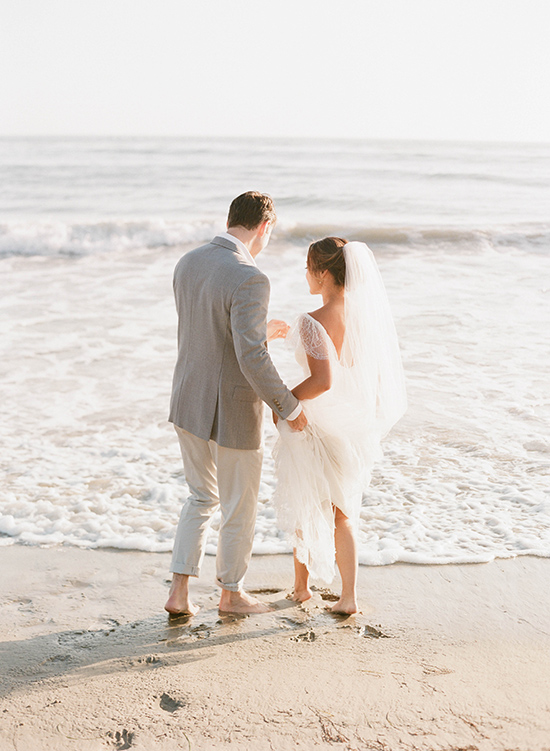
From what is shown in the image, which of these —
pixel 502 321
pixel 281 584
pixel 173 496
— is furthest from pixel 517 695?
pixel 502 321

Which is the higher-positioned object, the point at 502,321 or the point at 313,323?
the point at 313,323

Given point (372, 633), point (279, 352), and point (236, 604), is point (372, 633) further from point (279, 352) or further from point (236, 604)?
point (279, 352)

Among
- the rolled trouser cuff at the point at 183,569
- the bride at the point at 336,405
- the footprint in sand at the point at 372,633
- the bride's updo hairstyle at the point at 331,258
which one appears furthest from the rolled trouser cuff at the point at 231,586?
the bride's updo hairstyle at the point at 331,258

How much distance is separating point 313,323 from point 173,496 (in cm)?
201

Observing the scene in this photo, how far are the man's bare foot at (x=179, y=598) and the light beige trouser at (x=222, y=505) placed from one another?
54 millimetres

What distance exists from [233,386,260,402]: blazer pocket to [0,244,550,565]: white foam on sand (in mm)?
1203

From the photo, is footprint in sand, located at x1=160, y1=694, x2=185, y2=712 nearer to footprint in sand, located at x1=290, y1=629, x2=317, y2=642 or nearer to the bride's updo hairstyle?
footprint in sand, located at x1=290, y1=629, x2=317, y2=642

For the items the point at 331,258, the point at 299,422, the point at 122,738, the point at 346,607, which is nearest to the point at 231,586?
the point at 346,607

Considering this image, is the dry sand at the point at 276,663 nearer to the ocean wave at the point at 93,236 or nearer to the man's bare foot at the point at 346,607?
the man's bare foot at the point at 346,607

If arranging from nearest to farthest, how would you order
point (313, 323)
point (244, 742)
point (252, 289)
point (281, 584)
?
point (244, 742), point (252, 289), point (313, 323), point (281, 584)

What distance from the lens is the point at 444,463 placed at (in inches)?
201

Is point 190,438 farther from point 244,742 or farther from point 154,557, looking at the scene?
point 244,742

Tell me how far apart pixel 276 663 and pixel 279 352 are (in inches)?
217

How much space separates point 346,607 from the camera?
10.5ft
